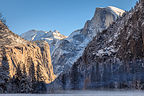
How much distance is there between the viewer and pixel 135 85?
71188mm

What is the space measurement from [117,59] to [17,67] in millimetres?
51821

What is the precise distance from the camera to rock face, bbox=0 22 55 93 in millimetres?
57250

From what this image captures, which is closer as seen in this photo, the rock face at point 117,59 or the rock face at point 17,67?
the rock face at point 17,67

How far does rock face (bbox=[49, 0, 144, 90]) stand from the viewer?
262 ft

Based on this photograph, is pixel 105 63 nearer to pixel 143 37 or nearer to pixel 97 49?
pixel 97 49

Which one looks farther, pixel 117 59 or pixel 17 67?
pixel 117 59

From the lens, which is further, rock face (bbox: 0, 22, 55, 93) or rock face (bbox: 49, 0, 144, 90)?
rock face (bbox: 49, 0, 144, 90)

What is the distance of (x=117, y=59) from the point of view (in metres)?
98.2

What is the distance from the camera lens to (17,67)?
220 feet

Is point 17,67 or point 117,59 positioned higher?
point 117,59

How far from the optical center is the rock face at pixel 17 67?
188 feet

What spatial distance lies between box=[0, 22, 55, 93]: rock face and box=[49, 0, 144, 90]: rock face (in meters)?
26.3

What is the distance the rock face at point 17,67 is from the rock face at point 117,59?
26315 millimetres

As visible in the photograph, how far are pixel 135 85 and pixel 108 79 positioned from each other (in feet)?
73.2
